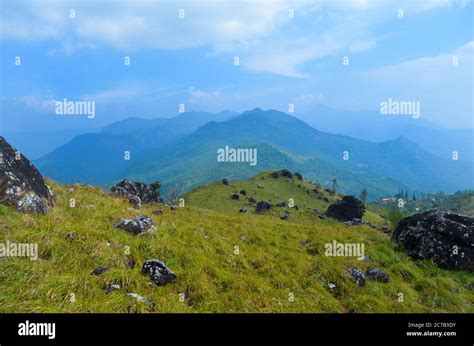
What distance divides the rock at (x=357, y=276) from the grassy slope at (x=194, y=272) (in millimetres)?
292

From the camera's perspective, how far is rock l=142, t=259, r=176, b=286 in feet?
35.8

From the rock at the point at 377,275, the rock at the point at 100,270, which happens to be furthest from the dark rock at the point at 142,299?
the rock at the point at 377,275

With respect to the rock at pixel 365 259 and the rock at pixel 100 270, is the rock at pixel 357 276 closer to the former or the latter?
the rock at pixel 365 259

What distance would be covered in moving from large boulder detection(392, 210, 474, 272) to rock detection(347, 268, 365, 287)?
5.63 meters

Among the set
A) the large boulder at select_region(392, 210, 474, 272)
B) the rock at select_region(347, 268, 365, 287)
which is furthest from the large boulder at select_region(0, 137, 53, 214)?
the large boulder at select_region(392, 210, 474, 272)

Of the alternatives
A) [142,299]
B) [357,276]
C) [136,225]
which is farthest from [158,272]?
[357,276]

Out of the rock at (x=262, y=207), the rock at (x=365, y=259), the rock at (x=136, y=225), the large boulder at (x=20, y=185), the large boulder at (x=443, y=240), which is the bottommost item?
the rock at (x=262, y=207)

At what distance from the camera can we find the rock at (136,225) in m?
13.8

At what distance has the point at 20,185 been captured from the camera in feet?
43.1
